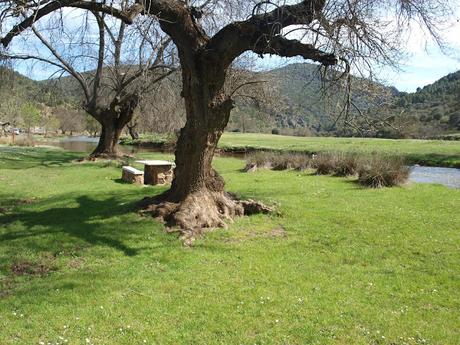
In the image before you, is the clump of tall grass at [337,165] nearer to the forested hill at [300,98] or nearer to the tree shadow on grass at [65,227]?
the forested hill at [300,98]

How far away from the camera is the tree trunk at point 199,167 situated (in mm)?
10281

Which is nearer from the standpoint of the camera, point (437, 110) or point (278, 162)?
point (278, 162)

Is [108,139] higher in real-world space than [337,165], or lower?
higher

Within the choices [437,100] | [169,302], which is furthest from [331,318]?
[437,100]

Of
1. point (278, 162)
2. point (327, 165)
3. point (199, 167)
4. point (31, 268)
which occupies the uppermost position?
point (199, 167)

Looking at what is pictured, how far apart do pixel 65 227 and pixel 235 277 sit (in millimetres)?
4770

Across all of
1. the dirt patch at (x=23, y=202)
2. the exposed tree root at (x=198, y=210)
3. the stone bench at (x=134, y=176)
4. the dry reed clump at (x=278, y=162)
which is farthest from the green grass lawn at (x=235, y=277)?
the dry reed clump at (x=278, y=162)

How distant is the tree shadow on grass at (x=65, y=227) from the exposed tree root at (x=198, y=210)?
94cm

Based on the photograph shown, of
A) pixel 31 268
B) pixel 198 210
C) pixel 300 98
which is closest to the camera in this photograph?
pixel 31 268

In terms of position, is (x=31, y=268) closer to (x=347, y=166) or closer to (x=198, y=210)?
(x=198, y=210)

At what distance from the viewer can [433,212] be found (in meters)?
12.7

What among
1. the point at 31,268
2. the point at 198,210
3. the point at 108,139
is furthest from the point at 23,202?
the point at 108,139

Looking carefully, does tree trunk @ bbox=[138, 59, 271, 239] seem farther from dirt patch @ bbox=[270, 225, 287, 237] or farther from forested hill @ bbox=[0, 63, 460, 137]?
forested hill @ bbox=[0, 63, 460, 137]

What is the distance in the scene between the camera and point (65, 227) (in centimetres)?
1001
